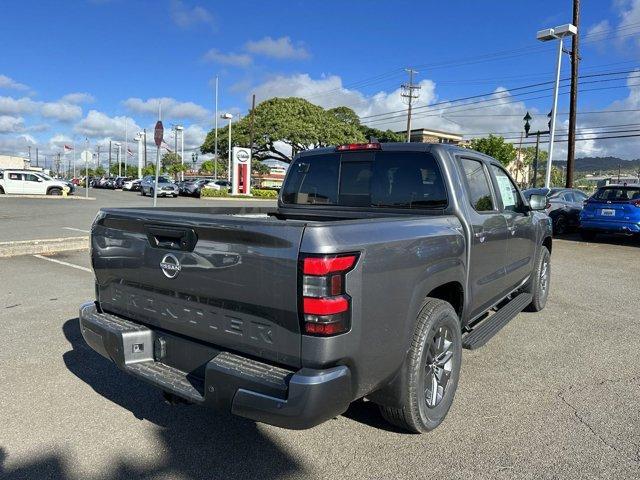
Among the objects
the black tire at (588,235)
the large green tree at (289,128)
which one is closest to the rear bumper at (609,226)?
the black tire at (588,235)

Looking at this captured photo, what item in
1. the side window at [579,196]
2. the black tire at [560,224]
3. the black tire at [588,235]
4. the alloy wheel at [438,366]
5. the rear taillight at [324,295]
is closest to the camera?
the rear taillight at [324,295]

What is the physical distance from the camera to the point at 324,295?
224 cm

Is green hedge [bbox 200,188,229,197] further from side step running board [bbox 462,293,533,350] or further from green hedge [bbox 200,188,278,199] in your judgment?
side step running board [bbox 462,293,533,350]

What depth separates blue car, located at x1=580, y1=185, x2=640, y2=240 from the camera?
40.1 feet

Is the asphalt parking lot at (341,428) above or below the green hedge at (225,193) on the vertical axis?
below

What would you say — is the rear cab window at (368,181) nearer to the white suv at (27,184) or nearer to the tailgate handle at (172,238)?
the tailgate handle at (172,238)

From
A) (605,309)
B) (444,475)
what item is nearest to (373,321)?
(444,475)

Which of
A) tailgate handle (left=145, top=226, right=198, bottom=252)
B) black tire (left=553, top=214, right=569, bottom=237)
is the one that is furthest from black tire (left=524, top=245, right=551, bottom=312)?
black tire (left=553, top=214, right=569, bottom=237)

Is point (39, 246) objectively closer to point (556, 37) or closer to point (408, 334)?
point (408, 334)

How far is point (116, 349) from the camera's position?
2932 millimetres

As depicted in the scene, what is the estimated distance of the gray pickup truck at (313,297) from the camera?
7.49 ft

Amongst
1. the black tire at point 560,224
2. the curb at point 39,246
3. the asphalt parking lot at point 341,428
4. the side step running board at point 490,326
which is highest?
the black tire at point 560,224

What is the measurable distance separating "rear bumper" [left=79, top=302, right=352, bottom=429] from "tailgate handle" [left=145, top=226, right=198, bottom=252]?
53 centimetres

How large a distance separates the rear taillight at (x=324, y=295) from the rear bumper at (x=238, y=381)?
0.71ft
